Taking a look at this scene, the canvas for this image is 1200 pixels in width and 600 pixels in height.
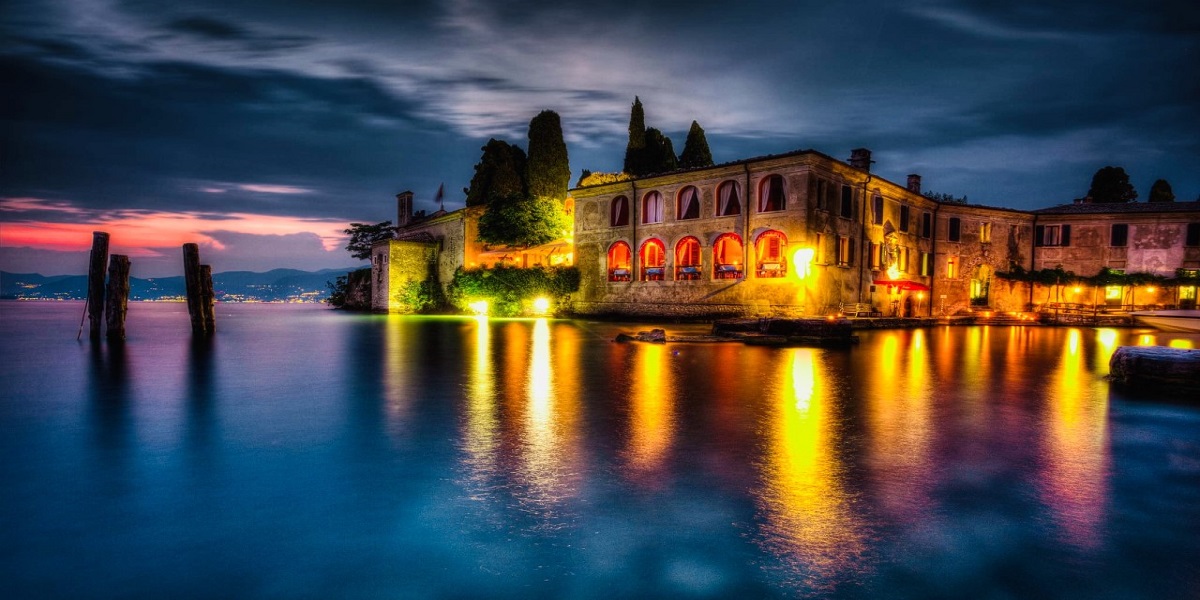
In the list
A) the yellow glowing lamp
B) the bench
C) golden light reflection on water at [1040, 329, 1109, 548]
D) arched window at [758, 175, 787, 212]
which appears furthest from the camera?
the bench

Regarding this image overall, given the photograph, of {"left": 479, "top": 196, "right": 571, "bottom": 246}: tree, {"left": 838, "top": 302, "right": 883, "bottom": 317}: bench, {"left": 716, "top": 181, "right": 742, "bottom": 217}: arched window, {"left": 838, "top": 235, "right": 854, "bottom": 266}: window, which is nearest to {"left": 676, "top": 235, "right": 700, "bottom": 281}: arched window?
{"left": 716, "top": 181, "right": 742, "bottom": 217}: arched window

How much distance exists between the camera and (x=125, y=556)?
292cm

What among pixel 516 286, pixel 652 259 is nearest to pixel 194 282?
pixel 516 286

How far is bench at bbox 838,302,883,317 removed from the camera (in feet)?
82.7

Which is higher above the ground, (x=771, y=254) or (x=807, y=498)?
(x=771, y=254)

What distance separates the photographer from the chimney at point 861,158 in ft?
93.1

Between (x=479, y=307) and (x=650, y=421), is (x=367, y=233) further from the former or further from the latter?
(x=650, y=421)

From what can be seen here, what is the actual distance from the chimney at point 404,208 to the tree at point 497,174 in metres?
11.9

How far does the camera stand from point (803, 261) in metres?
23.5

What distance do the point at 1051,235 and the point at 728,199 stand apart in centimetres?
2312

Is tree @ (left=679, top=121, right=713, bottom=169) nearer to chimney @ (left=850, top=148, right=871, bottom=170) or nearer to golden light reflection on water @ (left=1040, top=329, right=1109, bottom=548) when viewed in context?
chimney @ (left=850, top=148, right=871, bottom=170)

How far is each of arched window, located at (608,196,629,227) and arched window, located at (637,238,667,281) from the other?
5.67 feet

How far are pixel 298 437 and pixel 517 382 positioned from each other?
3609mm

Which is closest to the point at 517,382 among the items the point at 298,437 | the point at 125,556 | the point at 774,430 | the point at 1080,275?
the point at 298,437
